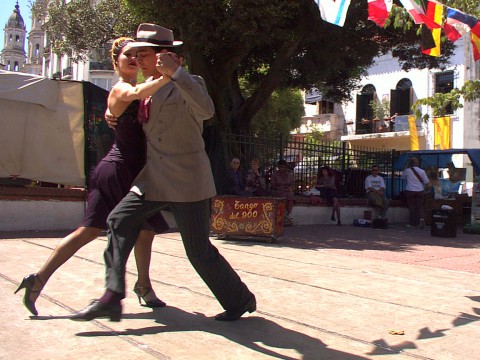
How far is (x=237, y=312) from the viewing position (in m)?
3.58

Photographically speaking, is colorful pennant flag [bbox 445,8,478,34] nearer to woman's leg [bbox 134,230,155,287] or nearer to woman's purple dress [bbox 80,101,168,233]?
woman's purple dress [bbox 80,101,168,233]

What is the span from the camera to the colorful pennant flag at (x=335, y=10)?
5855mm

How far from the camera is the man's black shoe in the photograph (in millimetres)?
3576

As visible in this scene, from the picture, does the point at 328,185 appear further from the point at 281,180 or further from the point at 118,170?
the point at 118,170

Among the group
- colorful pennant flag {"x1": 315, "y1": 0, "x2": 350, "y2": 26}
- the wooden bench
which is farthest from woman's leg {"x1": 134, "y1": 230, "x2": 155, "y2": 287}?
the wooden bench

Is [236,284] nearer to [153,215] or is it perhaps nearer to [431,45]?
[153,215]

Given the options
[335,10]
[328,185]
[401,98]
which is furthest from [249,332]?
[401,98]

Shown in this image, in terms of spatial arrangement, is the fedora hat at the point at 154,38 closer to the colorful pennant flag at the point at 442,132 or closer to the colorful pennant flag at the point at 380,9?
the colorful pennant flag at the point at 380,9

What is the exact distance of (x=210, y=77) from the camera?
1226cm

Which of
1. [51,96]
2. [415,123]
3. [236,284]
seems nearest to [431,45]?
[236,284]

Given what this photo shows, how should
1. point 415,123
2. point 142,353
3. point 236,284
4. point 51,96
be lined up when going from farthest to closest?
1. point 415,123
2. point 51,96
3. point 236,284
4. point 142,353

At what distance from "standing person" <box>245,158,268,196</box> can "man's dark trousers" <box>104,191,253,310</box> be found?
21.5 ft

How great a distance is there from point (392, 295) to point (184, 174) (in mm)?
2599

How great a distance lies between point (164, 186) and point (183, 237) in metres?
0.37
